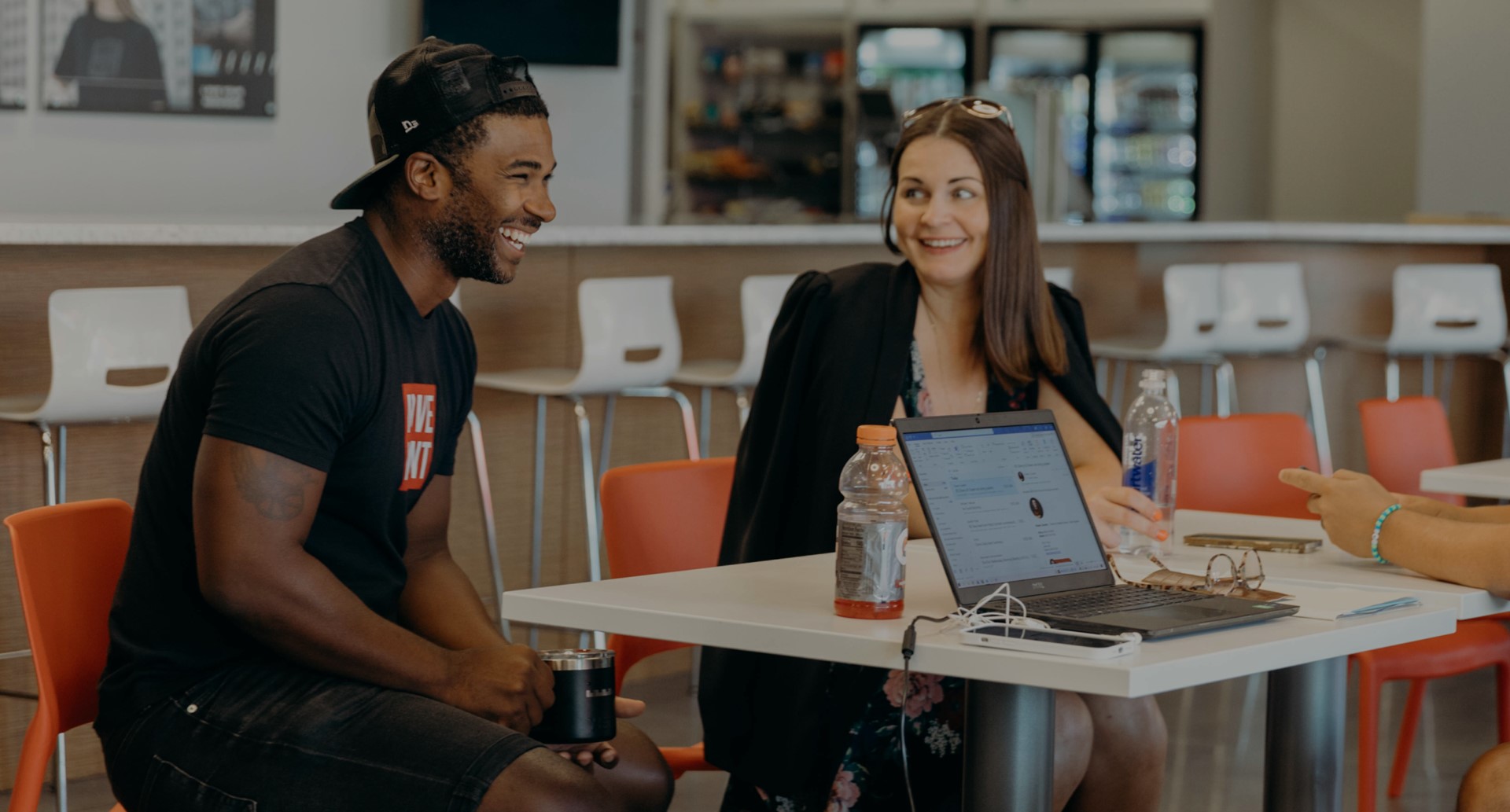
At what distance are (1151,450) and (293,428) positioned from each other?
1167 millimetres

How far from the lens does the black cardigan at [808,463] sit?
2.36 m

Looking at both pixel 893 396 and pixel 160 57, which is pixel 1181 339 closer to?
pixel 893 396

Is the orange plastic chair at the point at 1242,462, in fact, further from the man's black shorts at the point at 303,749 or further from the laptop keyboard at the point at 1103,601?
the man's black shorts at the point at 303,749

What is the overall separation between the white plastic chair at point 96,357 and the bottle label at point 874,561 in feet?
7.13

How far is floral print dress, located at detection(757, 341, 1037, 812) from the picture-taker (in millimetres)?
2326

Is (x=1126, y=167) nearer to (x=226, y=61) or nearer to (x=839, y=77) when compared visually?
(x=839, y=77)

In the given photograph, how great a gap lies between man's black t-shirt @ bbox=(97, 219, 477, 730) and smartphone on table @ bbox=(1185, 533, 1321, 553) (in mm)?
1020

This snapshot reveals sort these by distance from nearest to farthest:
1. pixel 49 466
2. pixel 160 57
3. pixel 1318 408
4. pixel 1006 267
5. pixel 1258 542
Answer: pixel 1258 542
pixel 1006 267
pixel 49 466
pixel 1318 408
pixel 160 57

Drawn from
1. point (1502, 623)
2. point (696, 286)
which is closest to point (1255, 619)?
point (1502, 623)

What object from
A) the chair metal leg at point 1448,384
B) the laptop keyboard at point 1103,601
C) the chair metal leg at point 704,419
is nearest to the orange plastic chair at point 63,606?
the laptop keyboard at point 1103,601

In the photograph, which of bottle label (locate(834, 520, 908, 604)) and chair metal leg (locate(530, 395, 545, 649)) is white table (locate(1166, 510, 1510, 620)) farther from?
chair metal leg (locate(530, 395, 545, 649))

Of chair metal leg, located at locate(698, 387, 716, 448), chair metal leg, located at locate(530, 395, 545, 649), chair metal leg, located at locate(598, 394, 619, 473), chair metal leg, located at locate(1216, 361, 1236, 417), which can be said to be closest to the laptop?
chair metal leg, located at locate(530, 395, 545, 649)

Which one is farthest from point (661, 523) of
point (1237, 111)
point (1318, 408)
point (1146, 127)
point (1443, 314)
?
point (1237, 111)

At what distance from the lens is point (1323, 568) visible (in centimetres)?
216
